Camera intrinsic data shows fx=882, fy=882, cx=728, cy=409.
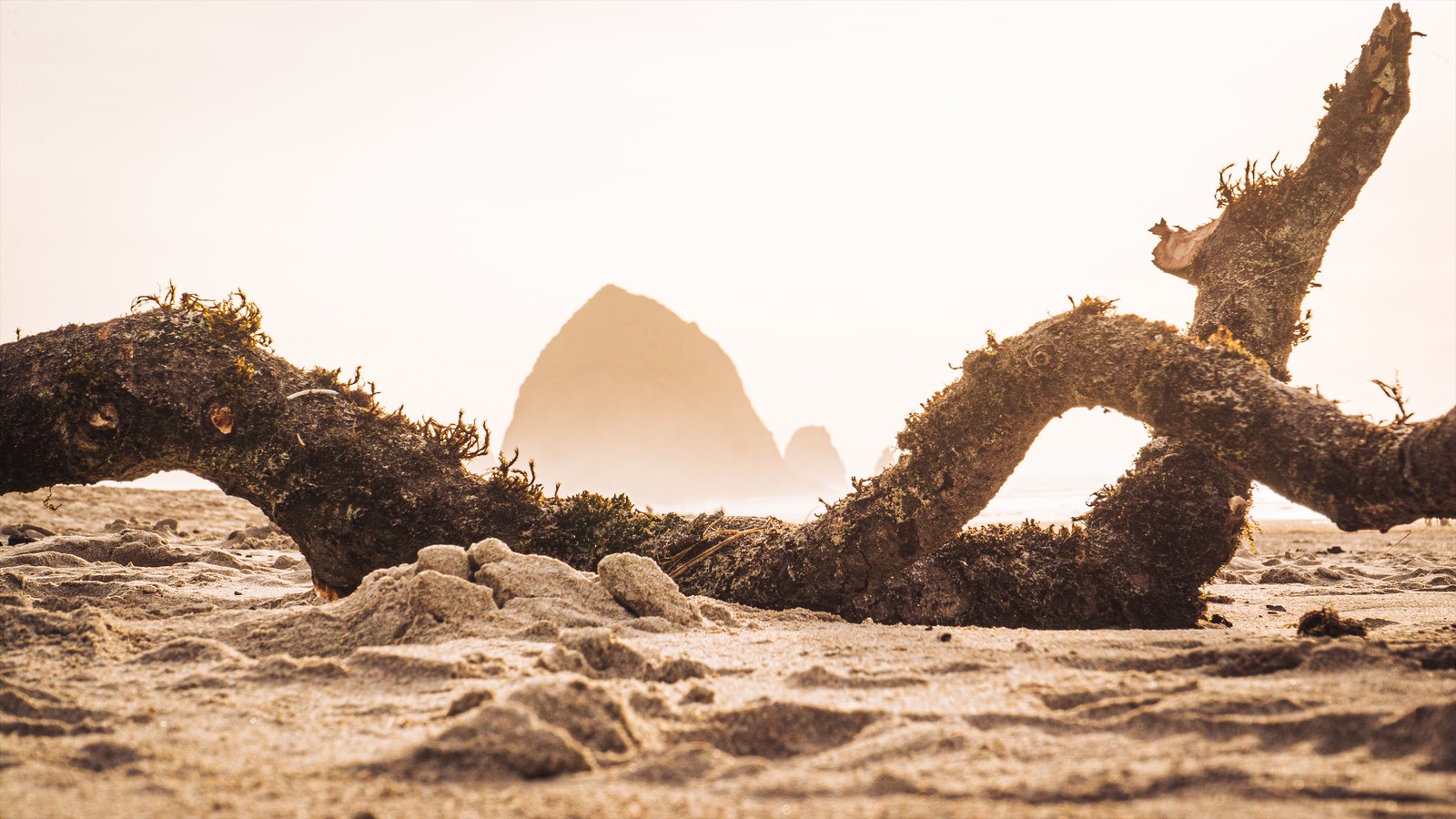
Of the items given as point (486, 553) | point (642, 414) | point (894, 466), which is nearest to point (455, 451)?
point (486, 553)

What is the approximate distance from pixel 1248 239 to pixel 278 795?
21.2 feet

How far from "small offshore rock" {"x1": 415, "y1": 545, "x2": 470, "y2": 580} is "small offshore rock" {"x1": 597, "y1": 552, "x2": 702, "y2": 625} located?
0.69 m

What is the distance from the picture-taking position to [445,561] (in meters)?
4.41

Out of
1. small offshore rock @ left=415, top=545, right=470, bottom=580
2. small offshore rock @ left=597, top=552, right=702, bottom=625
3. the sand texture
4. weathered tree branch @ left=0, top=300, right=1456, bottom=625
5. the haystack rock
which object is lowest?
the sand texture

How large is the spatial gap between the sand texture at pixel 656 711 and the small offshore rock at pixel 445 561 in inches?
0.7

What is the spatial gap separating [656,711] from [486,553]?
204 centimetres

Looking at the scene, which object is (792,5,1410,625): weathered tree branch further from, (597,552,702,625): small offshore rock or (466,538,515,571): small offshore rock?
(466,538,515,571): small offshore rock

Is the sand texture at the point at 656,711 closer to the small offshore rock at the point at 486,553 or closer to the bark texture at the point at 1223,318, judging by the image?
the small offshore rock at the point at 486,553

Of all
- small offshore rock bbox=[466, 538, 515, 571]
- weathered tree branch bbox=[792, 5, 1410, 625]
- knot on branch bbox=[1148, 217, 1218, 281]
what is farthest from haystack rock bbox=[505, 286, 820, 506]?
small offshore rock bbox=[466, 538, 515, 571]

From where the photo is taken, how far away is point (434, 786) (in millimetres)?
2287

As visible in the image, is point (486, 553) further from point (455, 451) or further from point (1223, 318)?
point (1223, 318)

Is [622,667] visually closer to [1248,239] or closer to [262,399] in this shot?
[262,399]

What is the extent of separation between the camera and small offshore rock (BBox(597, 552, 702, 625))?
14.5ft

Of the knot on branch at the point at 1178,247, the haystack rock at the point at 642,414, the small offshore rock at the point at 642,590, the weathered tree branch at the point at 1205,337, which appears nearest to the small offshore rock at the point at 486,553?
the small offshore rock at the point at 642,590
